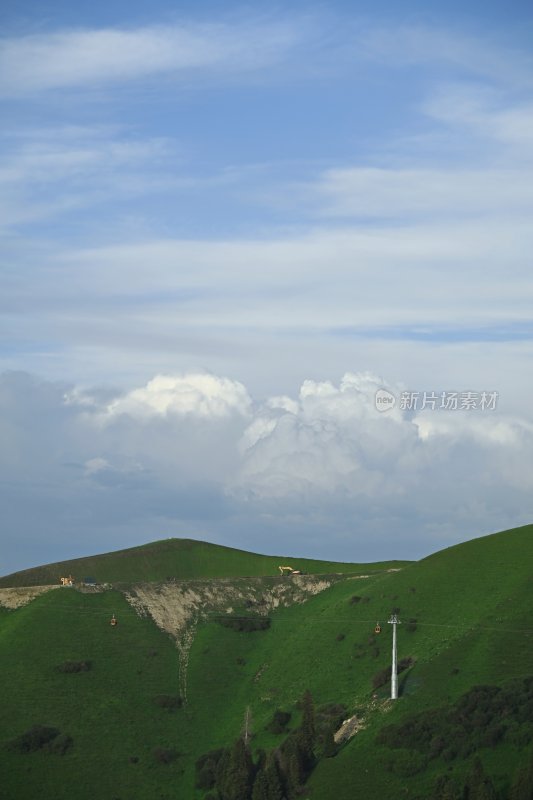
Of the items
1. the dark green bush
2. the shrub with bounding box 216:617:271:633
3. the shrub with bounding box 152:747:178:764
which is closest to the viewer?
the dark green bush

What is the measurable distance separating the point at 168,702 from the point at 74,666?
12906 mm

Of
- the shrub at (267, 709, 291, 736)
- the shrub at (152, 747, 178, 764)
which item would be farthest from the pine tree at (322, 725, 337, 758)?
the shrub at (152, 747, 178, 764)

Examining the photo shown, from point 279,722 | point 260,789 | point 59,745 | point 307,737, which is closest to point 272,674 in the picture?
point 279,722

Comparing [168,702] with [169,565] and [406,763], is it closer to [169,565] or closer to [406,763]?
[406,763]

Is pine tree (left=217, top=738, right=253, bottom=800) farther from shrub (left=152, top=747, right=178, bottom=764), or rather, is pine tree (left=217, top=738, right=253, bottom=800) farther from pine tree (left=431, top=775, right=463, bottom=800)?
pine tree (left=431, top=775, right=463, bottom=800)

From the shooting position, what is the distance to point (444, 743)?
10675 cm

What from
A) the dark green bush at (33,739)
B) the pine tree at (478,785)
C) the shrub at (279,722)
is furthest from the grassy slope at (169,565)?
the pine tree at (478,785)

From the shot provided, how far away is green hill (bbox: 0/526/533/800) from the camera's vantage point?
365 ft

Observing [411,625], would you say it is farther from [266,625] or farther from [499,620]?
[266,625]

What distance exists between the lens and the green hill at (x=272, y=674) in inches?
4382

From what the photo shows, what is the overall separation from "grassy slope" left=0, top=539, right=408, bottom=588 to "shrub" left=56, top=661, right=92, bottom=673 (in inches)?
1293

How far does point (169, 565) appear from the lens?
17925cm

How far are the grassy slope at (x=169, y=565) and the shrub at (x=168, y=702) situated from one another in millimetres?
37784

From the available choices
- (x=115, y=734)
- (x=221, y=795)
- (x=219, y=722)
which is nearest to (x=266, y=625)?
(x=219, y=722)
